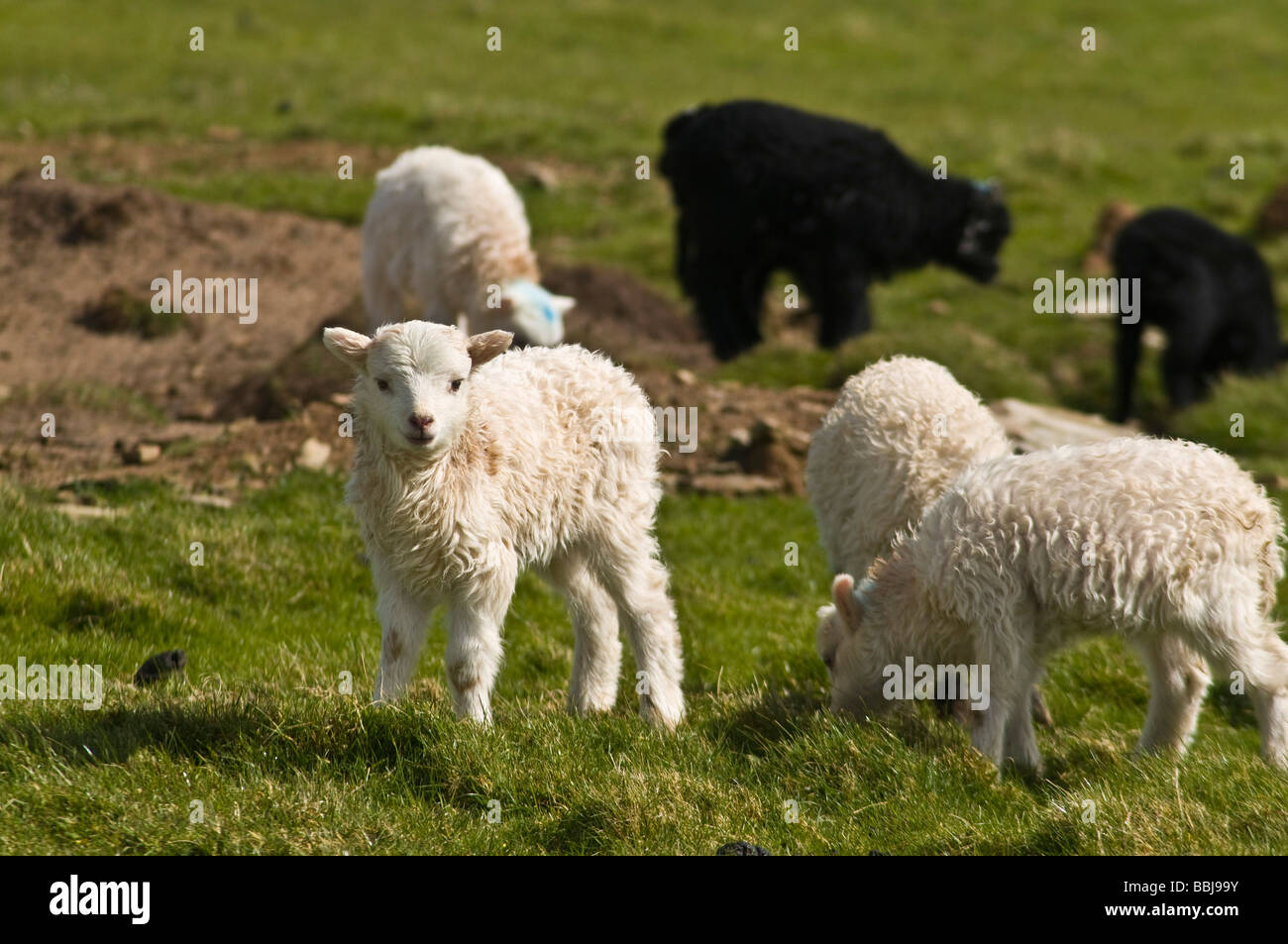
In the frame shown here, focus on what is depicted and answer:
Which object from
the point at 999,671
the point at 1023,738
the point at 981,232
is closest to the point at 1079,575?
the point at 999,671

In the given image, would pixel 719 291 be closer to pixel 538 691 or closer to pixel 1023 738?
pixel 538 691

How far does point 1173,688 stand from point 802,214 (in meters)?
8.07

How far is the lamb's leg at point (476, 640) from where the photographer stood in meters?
5.83

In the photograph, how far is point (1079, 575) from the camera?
5.86 metres

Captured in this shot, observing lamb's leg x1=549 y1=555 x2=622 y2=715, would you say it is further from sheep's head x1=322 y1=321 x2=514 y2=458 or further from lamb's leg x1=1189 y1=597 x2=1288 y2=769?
lamb's leg x1=1189 y1=597 x2=1288 y2=769

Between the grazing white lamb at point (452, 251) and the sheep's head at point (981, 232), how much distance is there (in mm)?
4875

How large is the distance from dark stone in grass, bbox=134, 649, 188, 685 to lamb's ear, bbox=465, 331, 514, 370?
1982 millimetres

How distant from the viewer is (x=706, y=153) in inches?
546

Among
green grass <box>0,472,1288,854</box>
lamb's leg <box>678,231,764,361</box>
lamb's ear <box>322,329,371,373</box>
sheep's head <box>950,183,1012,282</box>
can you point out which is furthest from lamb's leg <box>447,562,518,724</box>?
sheep's head <box>950,183,1012,282</box>

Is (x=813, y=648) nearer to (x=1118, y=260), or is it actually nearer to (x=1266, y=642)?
(x=1266, y=642)

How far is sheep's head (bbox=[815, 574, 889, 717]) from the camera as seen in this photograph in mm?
6391

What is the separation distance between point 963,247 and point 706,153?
2.67m

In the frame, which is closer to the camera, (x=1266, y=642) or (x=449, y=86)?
(x=1266, y=642)

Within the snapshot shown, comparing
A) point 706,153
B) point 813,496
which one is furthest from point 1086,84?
point 813,496
